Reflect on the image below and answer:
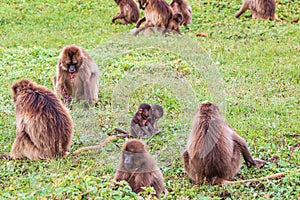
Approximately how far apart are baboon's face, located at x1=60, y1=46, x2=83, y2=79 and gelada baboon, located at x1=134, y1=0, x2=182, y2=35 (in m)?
5.07

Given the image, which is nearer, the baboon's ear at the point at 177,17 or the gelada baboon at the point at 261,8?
the baboon's ear at the point at 177,17

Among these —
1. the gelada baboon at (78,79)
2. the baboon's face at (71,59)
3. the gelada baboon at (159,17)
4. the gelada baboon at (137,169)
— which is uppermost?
the gelada baboon at (159,17)

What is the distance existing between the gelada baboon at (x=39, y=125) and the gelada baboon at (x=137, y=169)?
167 centimetres

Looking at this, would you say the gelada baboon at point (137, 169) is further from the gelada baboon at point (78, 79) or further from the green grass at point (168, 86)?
the gelada baboon at point (78, 79)

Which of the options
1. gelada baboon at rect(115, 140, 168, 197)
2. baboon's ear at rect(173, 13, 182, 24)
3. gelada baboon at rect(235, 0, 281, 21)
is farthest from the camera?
gelada baboon at rect(235, 0, 281, 21)

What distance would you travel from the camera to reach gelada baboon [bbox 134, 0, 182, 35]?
14.9 m

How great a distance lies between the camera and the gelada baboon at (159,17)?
1485cm

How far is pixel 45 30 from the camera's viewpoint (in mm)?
16391

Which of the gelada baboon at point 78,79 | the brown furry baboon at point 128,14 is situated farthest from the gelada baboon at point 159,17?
the gelada baboon at point 78,79

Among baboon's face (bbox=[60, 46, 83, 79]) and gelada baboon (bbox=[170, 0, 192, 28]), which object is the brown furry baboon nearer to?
gelada baboon (bbox=[170, 0, 192, 28])

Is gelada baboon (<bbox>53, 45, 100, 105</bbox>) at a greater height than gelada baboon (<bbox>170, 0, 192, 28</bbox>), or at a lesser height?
lesser

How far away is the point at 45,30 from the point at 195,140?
9994 mm

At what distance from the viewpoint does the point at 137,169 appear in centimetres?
649

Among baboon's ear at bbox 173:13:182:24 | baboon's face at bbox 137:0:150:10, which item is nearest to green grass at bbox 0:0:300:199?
baboon's ear at bbox 173:13:182:24
